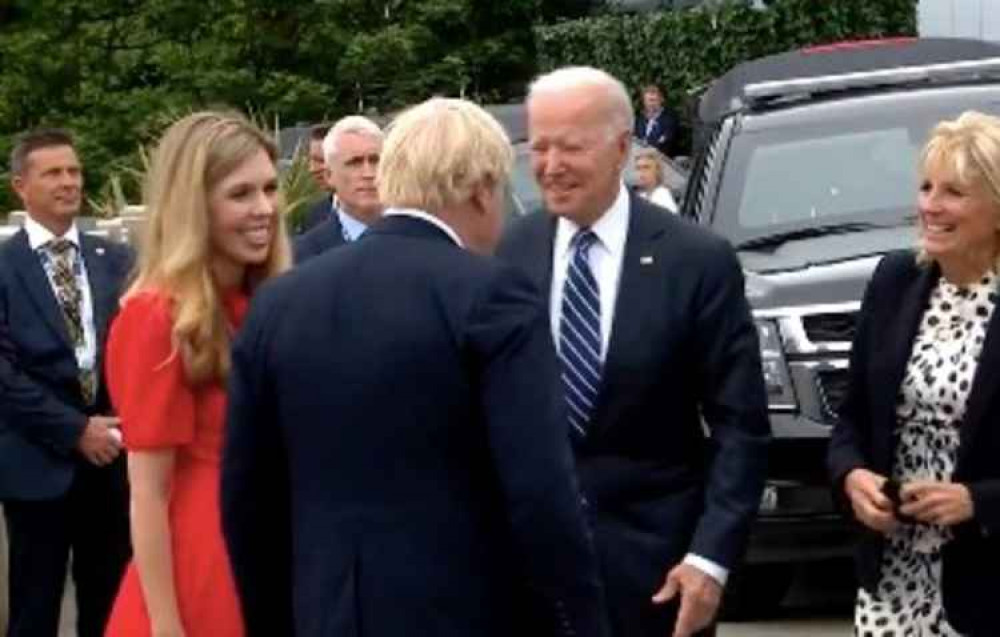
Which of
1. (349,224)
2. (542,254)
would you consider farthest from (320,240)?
(542,254)

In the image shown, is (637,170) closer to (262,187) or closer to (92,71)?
(262,187)

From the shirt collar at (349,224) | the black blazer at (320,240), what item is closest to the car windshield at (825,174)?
the shirt collar at (349,224)

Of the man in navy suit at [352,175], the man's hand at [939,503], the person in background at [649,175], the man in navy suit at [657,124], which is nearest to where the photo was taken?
the man's hand at [939,503]

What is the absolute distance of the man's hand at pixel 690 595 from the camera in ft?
20.3

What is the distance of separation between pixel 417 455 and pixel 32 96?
27932 mm

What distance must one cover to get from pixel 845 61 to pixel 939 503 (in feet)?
29.0

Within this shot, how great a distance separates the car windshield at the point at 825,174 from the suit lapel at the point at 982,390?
214 inches

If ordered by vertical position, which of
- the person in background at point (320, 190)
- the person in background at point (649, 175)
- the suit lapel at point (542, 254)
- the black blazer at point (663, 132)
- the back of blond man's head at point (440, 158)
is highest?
the back of blond man's head at point (440, 158)

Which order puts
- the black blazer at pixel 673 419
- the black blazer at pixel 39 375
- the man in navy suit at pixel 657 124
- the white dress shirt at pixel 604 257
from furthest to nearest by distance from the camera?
the man in navy suit at pixel 657 124, the black blazer at pixel 39 375, the white dress shirt at pixel 604 257, the black blazer at pixel 673 419

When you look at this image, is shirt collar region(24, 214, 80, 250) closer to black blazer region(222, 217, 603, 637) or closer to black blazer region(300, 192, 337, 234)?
black blazer region(300, 192, 337, 234)

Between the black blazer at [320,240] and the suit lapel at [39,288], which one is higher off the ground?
the black blazer at [320,240]

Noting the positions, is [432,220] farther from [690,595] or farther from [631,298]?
[690,595]

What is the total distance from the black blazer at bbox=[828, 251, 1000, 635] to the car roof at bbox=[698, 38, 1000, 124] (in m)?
7.73

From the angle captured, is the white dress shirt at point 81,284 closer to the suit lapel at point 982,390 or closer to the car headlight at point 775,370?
the car headlight at point 775,370
